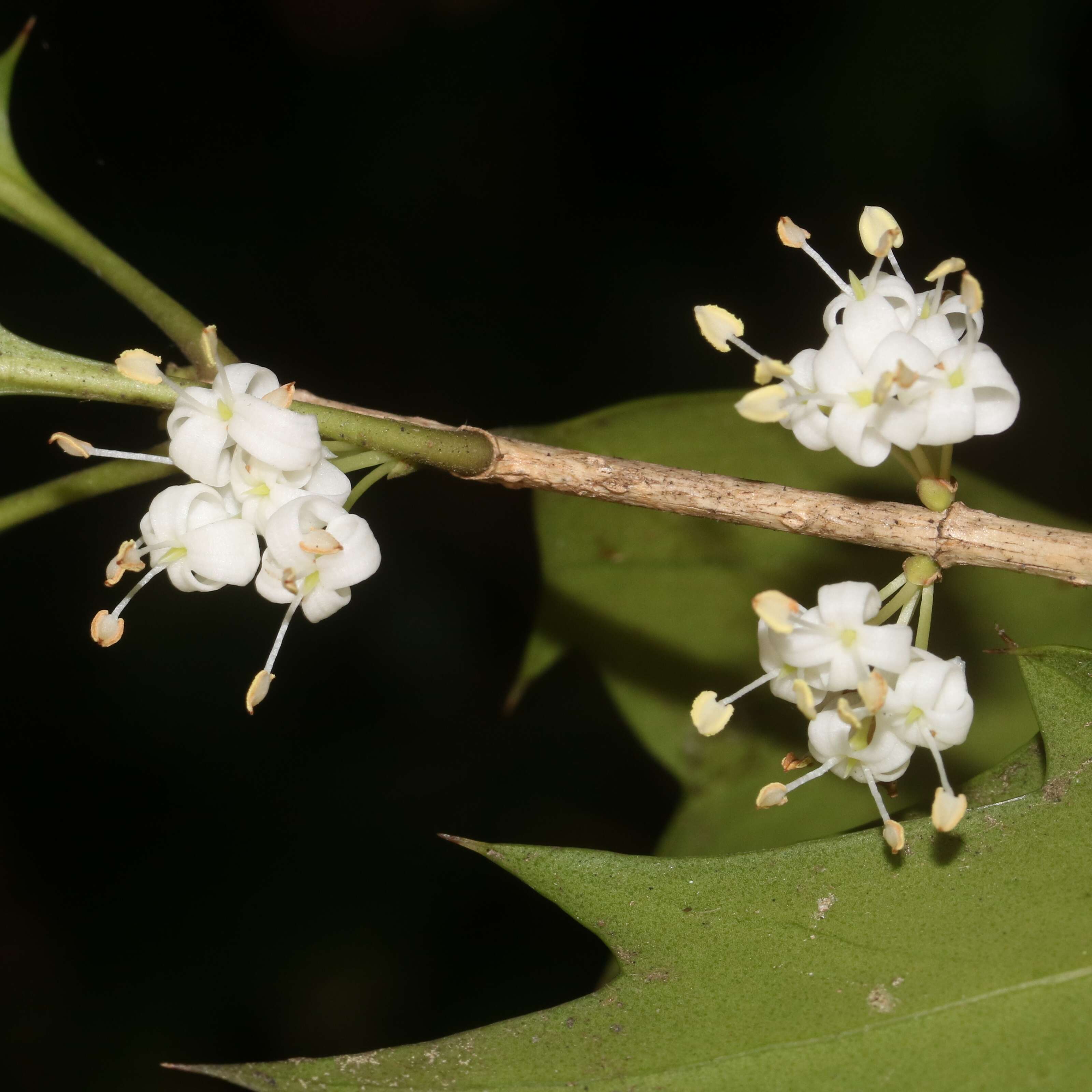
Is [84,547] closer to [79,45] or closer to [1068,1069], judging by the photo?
[79,45]

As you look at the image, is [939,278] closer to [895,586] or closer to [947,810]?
[895,586]

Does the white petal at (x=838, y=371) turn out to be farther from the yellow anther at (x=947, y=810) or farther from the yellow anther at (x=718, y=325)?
the yellow anther at (x=947, y=810)

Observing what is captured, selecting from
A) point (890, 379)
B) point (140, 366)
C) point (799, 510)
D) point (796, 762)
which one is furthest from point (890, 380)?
point (140, 366)

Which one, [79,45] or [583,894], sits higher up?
[79,45]

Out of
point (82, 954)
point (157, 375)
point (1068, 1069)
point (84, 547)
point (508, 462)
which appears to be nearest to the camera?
point (1068, 1069)

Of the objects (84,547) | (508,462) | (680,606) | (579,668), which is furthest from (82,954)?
(508,462)

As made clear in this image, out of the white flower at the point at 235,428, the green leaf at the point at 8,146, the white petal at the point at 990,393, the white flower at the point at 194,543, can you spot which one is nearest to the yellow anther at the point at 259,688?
the white flower at the point at 194,543

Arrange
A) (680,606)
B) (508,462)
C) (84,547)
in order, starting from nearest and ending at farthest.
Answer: (508,462), (680,606), (84,547)
